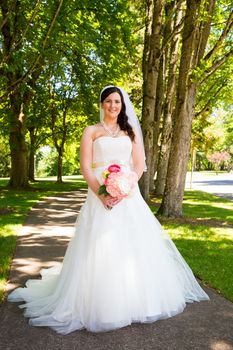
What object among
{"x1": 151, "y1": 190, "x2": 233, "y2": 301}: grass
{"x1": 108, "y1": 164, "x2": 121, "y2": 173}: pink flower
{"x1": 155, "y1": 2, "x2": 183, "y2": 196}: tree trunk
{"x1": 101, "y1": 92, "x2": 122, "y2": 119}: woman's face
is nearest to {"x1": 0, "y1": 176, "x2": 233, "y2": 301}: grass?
{"x1": 151, "y1": 190, "x2": 233, "y2": 301}: grass

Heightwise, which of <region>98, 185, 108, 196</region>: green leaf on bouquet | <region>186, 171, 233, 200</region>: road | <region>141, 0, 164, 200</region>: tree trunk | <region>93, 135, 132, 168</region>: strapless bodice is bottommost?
<region>186, 171, 233, 200</region>: road

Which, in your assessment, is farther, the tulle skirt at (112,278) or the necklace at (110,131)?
the necklace at (110,131)

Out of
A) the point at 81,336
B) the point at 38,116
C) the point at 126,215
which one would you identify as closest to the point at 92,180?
the point at 126,215

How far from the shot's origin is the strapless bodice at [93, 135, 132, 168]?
197 inches

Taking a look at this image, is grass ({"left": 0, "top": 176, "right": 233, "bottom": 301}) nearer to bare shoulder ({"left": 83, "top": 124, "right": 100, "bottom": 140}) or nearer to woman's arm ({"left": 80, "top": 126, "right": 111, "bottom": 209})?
woman's arm ({"left": 80, "top": 126, "right": 111, "bottom": 209})

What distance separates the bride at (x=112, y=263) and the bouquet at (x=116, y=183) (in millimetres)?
89

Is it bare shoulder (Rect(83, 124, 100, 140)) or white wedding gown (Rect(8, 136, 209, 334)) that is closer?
white wedding gown (Rect(8, 136, 209, 334))

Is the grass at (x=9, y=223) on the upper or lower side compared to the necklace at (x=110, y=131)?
lower

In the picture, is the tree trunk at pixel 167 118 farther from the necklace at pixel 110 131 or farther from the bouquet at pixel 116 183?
the bouquet at pixel 116 183

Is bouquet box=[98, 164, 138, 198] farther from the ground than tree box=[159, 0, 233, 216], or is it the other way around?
tree box=[159, 0, 233, 216]

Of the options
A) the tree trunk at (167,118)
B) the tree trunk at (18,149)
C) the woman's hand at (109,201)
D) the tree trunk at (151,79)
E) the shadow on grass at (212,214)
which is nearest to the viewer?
the woman's hand at (109,201)

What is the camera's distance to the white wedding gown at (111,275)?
175 inches

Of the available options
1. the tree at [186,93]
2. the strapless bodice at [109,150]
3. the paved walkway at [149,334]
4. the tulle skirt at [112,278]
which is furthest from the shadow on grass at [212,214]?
the strapless bodice at [109,150]

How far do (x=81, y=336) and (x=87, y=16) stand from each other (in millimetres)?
14338
